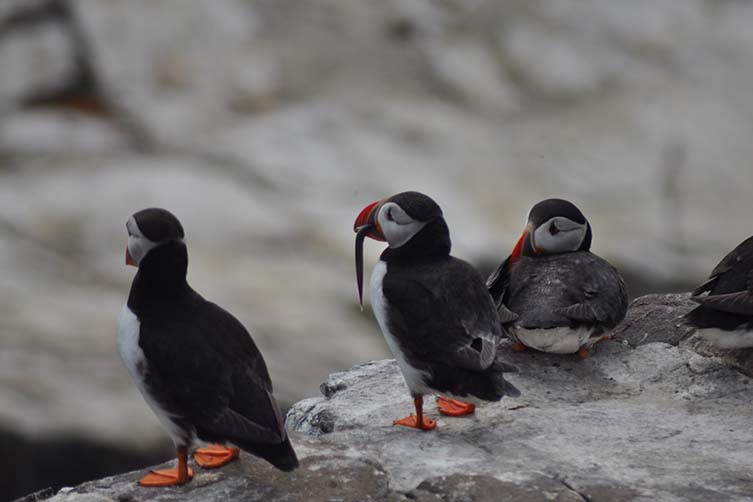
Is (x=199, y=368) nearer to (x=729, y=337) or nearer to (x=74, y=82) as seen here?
(x=729, y=337)

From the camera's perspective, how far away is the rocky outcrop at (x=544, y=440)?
413 cm

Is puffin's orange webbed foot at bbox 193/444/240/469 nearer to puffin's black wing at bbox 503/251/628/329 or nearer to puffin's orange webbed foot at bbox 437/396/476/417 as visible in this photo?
puffin's orange webbed foot at bbox 437/396/476/417

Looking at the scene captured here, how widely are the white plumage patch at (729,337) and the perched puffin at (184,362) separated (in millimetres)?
1694

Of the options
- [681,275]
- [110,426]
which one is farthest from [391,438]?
[681,275]

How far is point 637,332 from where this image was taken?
219 inches

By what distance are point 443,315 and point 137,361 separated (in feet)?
3.45

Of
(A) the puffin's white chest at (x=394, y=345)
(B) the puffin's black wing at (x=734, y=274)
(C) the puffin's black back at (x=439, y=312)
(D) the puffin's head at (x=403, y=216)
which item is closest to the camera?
(C) the puffin's black back at (x=439, y=312)

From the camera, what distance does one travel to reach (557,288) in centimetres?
513

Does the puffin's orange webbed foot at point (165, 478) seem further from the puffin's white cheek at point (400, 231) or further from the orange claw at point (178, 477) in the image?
the puffin's white cheek at point (400, 231)

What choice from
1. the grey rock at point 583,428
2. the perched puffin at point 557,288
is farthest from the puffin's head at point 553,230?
the grey rock at point 583,428

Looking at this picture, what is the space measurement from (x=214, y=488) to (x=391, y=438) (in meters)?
0.67

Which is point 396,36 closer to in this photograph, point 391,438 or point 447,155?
point 447,155

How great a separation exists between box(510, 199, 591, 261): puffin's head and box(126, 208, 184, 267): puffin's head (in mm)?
1768

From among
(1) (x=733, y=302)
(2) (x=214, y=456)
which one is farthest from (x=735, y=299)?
(2) (x=214, y=456)
